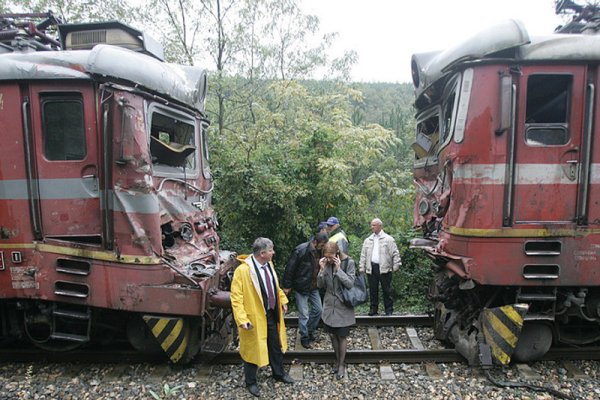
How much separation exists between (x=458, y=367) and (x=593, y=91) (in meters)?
3.40

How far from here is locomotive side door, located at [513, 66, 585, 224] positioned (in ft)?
13.5

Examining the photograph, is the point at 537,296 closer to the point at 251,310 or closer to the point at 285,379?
the point at 285,379

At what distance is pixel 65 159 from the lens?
4.22 m

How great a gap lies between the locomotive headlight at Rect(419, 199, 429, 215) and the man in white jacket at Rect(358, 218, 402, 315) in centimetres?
96

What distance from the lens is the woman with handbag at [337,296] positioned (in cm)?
439

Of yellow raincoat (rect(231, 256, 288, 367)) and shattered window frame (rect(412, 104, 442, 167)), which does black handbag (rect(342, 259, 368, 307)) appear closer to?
yellow raincoat (rect(231, 256, 288, 367))

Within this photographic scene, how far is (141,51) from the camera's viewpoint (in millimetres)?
5090

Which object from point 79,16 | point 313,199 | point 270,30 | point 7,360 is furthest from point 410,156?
point 7,360

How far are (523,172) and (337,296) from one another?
8.04 feet

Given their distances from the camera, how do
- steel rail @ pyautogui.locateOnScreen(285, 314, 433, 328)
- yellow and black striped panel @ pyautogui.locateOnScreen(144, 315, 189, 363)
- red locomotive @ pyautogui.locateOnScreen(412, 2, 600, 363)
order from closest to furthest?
red locomotive @ pyautogui.locateOnScreen(412, 2, 600, 363), yellow and black striped panel @ pyautogui.locateOnScreen(144, 315, 189, 363), steel rail @ pyautogui.locateOnScreen(285, 314, 433, 328)

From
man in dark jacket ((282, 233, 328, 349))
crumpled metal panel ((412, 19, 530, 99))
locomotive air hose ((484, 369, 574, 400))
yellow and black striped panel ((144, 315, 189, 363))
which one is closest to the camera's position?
locomotive air hose ((484, 369, 574, 400))

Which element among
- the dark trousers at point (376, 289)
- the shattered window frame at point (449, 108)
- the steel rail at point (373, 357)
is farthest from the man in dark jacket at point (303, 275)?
the shattered window frame at point (449, 108)

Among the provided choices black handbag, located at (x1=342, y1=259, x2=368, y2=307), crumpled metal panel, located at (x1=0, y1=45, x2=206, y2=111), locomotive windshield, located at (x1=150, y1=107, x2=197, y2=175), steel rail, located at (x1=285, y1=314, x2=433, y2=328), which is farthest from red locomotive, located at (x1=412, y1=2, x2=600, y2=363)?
crumpled metal panel, located at (x1=0, y1=45, x2=206, y2=111)

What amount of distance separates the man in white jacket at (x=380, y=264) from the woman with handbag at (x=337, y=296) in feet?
7.07
